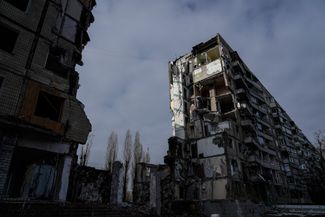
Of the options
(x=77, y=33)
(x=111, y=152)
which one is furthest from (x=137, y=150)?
(x=77, y=33)

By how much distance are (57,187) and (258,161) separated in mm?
31054

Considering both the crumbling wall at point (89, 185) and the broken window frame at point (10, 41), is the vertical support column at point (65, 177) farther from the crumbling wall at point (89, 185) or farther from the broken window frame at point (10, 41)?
the broken window frame at point (10, 41)

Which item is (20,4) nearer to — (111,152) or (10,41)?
(10,41)

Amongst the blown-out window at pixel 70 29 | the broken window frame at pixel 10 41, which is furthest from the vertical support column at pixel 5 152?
the blown-out window at pixel 70 29

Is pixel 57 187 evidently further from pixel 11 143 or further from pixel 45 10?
pixel 45 10

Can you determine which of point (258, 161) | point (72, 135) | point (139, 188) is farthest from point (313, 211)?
point (72, 135)

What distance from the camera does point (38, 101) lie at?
1478 cm

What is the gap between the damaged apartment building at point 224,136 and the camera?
31.2 m

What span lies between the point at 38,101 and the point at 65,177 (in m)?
5.13

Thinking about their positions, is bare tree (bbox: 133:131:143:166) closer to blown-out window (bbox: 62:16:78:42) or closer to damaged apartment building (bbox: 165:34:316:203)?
damaged apartment building (bbox: 165:34:316:203)

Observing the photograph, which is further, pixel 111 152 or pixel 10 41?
pixel 111 152

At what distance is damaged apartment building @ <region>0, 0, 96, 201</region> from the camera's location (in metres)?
12.4

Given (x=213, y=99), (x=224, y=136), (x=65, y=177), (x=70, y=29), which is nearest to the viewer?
(x=65, y=177)

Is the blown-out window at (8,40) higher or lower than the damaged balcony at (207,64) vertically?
Result: lower
